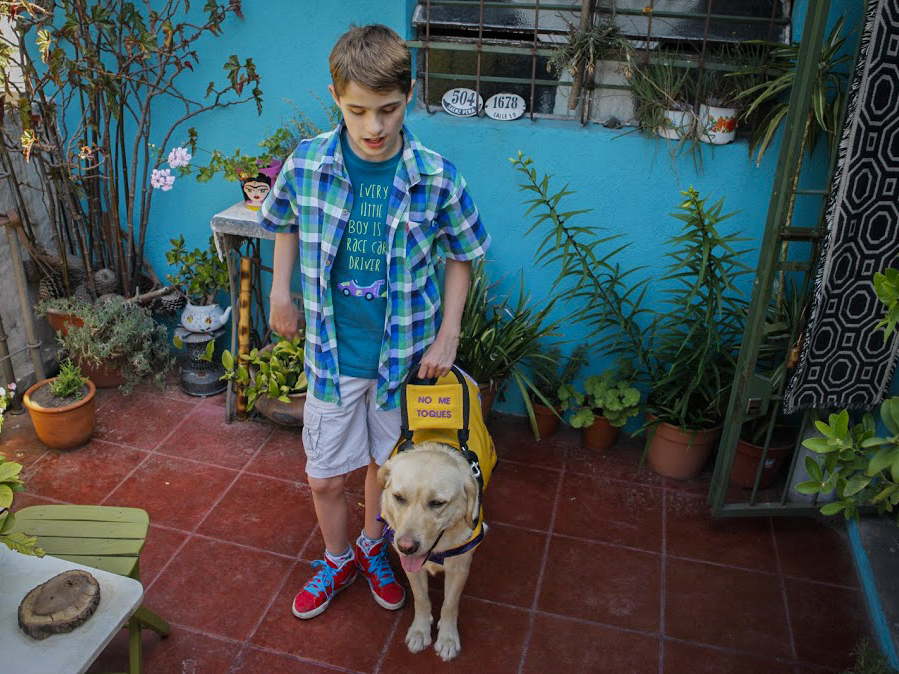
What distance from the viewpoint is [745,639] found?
2916 mm

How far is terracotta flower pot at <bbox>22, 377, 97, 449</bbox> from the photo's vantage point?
12.2 feet

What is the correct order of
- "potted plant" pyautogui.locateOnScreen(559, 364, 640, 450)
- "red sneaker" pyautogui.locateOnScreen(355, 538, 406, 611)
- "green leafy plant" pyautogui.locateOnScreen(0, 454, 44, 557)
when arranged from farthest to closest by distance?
"potted plant" pyautogui.locateOnScreen(559, 364, 640, 450) → "red sneaker" pyautogui.locateOnScreen(355, 538, 406, 611) → "green leafy plant" pyautogui.locateOnScreen(0, 454, 44, 557)

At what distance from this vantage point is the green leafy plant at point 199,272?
4.22m

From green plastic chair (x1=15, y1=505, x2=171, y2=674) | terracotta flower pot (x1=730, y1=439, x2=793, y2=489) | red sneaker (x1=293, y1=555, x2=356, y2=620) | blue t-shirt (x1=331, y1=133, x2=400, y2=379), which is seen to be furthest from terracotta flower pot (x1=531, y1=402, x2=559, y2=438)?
green plastic chair (x1=15, y1=505, x2=171, y2=674)

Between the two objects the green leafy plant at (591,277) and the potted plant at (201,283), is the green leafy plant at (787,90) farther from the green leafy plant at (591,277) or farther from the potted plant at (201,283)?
the potted plant at (201,283)

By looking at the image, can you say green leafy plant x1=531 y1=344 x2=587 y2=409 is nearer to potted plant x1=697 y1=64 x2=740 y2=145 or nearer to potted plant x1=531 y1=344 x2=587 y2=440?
potted plant x1=531 y1=344 x2=587 y2=440

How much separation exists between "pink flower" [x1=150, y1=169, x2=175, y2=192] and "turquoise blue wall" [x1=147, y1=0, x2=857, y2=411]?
0.34 metres

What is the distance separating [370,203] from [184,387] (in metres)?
2.35

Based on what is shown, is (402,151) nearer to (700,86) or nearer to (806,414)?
(700,86)

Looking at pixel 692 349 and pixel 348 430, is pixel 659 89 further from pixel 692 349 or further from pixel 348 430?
pixel 348 430

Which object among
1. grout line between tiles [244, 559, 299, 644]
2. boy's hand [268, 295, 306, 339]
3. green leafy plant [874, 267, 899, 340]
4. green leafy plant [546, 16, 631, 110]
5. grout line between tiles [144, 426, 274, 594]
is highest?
green leafy plant [546, 16, 631, 110]

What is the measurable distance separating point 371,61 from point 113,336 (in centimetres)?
261

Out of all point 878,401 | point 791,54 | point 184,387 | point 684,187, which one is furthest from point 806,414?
point 184,387

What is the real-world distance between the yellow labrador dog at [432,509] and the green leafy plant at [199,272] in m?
2.05
